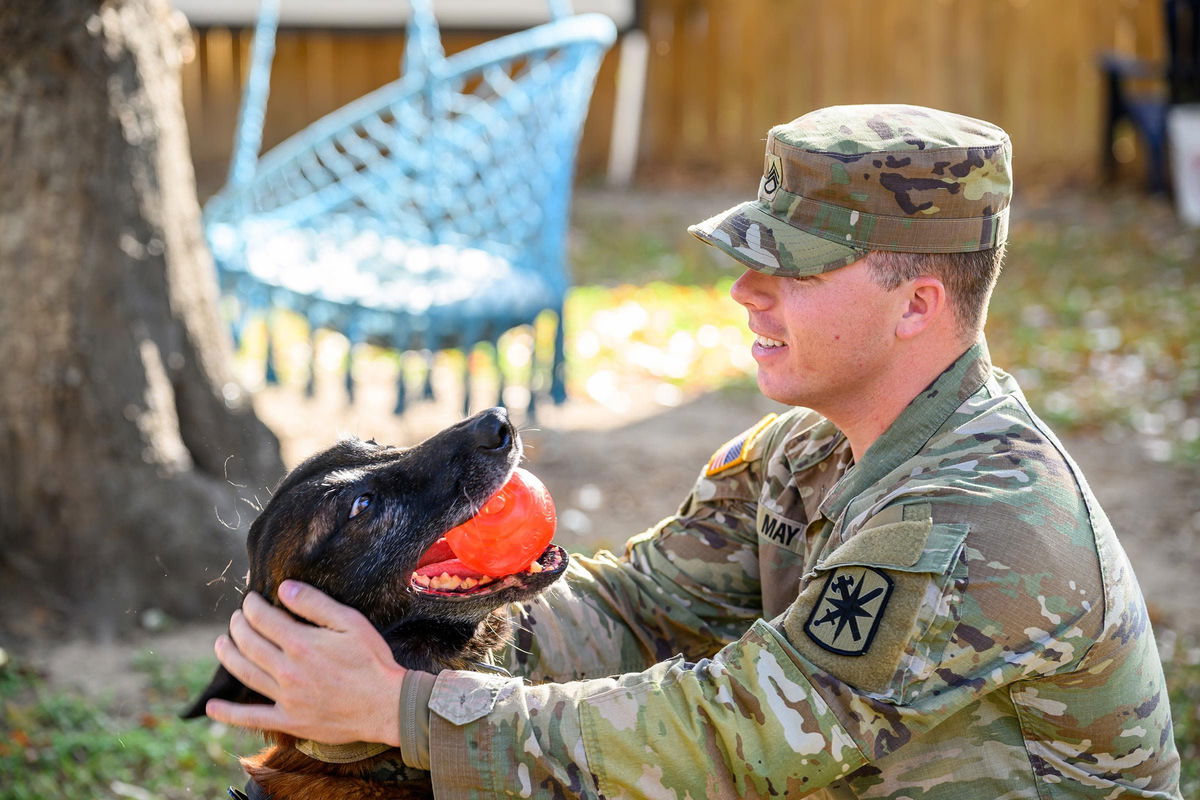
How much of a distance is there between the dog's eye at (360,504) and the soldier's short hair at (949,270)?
1.10 m

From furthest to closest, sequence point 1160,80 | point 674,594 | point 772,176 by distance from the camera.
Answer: point 1160,80 → point 674,594 → point 772,176

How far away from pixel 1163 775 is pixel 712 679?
88 cm

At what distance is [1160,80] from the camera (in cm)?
1322

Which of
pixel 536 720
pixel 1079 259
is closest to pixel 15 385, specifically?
pixel 536 720

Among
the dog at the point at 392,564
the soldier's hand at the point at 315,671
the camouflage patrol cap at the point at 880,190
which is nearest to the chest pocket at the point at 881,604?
the camouflage patrol cap at the point at 880,190

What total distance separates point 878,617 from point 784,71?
529 inches

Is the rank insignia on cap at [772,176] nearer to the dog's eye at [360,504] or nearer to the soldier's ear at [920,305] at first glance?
the soldier's ear at [920,305]

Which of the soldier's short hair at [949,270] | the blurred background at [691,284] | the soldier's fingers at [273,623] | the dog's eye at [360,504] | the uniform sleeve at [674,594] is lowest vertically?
the blurred background at [691,284]

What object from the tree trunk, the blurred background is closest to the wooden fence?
the blurred background

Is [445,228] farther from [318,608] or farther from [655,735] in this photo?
[655,735]

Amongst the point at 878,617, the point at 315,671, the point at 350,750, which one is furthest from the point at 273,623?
the point at 878,617

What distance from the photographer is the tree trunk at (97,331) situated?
4.55 metres

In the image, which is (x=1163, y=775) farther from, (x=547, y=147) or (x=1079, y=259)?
(x=1079, y=259)

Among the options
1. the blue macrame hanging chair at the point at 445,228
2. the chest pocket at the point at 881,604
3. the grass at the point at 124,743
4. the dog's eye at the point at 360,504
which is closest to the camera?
the chest pocket at the point at 881,604
